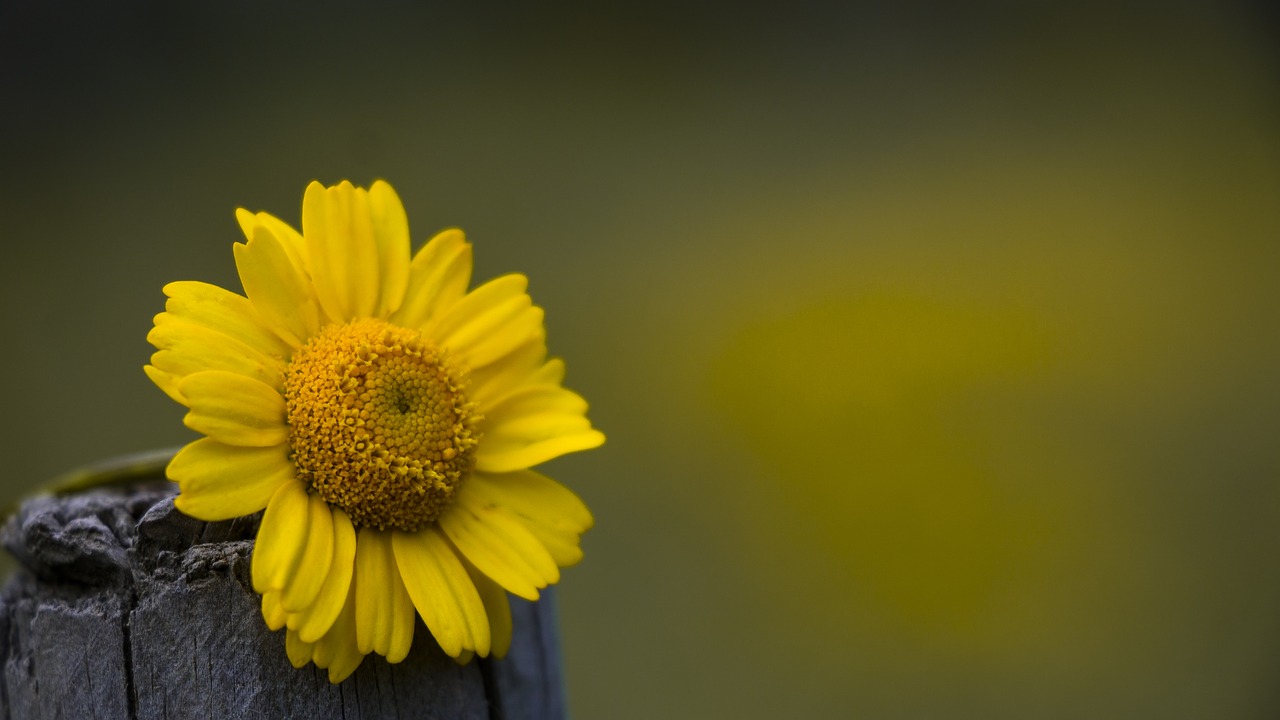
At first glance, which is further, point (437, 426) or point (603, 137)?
point (603, 137)

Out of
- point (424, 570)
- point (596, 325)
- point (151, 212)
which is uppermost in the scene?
point (151, 212)

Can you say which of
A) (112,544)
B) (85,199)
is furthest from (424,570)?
(85,199)

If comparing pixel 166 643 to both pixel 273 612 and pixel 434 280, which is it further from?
pixel 434 280

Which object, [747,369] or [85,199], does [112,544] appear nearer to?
[747,369]

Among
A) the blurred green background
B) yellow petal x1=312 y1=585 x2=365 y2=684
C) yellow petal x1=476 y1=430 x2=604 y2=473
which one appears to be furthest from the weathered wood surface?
the blurred green background

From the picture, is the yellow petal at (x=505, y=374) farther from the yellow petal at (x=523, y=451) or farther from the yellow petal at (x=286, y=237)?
the yellow petal at (x=286, y=237)

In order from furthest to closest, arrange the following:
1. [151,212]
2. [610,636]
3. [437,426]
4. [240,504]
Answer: [151,212]
[610,636]
[437,426]
[240,504]

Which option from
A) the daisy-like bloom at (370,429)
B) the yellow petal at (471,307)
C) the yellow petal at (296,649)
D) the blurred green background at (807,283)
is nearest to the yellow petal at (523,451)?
the daisy-like bloom at (370,429)
